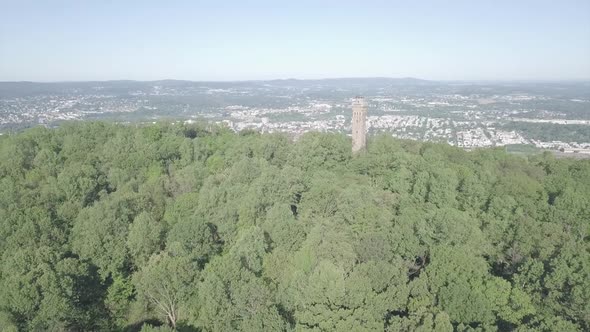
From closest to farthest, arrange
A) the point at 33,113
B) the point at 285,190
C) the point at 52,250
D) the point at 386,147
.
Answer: the point at 52,250 < the point at 285,190 < the point at 386,147 < the point at 33,113

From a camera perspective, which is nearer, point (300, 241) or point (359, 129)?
point (300, 241)

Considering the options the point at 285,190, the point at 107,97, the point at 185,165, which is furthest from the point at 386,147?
the point at 107,97

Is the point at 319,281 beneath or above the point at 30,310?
above

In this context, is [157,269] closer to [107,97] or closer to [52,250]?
[52,250]

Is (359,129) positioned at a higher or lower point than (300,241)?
higher

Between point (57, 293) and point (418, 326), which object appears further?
point (57, 293)

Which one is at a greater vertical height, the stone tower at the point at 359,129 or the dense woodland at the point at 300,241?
the stone tower at the point at 359,129

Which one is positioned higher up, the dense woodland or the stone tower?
the stone tower

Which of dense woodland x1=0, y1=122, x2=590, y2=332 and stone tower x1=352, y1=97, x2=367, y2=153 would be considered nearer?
dense woodland x1=0, y1=122, x2=590, y2=332
